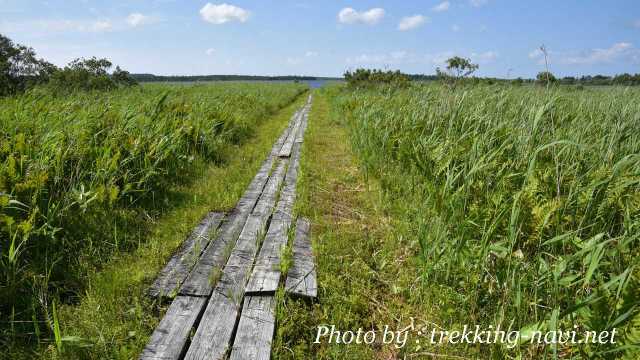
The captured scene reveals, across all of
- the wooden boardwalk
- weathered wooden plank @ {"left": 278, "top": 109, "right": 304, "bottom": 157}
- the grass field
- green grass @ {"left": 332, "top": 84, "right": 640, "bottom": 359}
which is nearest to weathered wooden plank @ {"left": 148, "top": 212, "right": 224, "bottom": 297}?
the wooden boardwalk

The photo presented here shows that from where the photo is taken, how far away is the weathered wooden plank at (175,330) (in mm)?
2153

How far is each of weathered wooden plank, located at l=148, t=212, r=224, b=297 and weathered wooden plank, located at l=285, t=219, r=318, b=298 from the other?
34.1 inches

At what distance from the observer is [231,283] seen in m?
2.89

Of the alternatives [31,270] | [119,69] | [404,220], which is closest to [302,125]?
[404,220]

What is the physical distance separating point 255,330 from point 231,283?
615mm

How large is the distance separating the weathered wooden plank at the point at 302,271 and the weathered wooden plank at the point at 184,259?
866mm

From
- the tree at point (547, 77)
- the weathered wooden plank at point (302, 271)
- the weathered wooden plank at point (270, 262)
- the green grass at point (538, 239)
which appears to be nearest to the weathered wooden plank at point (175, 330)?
the weathered wooden plank at point (270, 262)

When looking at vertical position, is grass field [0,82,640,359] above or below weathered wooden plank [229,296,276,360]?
above

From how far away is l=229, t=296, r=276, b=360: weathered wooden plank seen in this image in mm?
2174

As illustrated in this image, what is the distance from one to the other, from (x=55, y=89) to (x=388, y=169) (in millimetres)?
8128

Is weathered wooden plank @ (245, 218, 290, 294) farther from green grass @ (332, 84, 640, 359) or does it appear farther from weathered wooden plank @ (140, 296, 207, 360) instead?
green grass @ (332, 84, 640, 359)

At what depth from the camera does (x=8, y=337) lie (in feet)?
7.43

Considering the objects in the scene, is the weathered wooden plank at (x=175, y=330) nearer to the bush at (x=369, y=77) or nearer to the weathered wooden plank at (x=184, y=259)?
the weathered wooden plank at (x=184, y=259)

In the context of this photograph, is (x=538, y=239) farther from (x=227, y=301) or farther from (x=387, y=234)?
(x=227, y=301)
